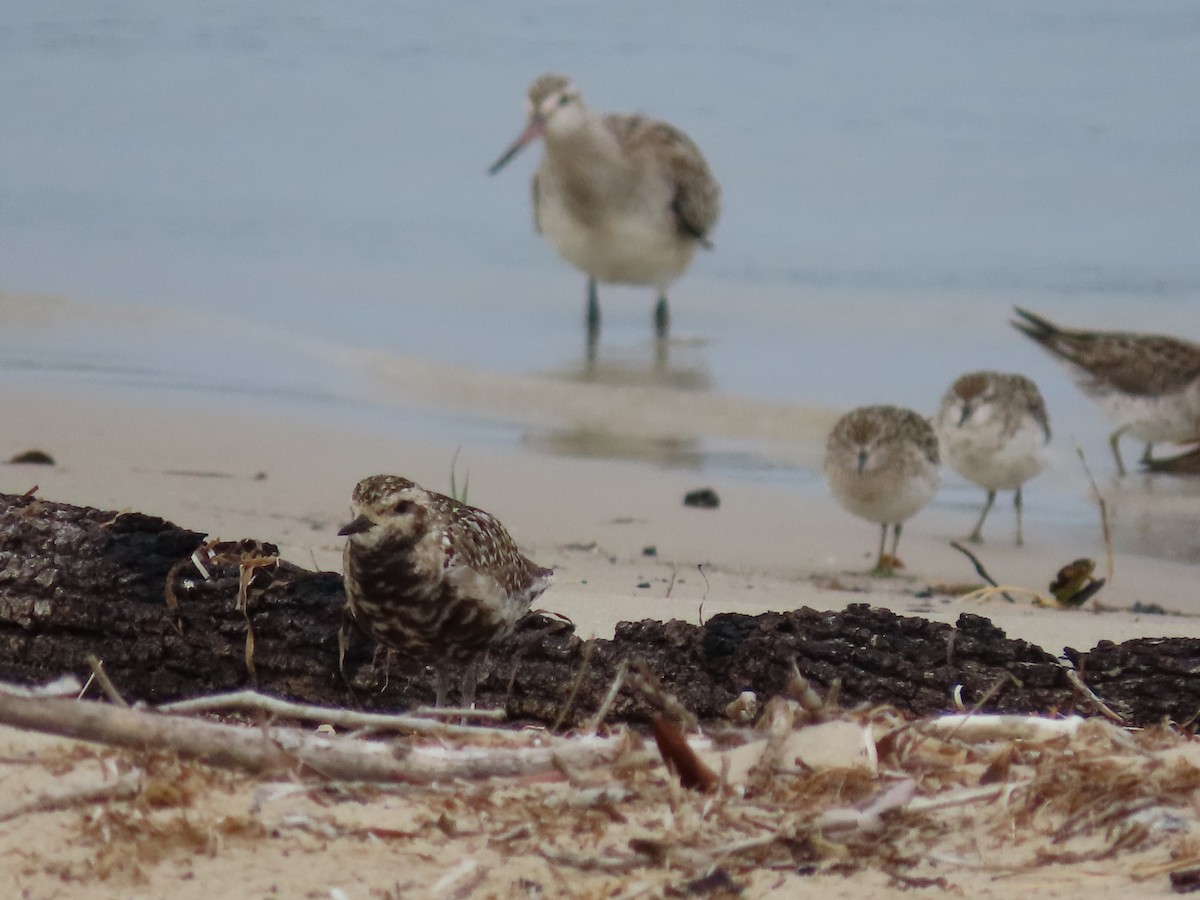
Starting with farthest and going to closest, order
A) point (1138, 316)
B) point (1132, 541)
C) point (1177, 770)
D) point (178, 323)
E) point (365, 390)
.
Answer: point (1138, 316) → point (178, 323) → point (365, 390) → point (1132, 541) → point (1177, 770)

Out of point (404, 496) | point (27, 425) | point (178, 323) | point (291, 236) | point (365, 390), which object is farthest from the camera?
point (291, 236)

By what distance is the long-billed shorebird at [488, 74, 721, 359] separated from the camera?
15688 millimetres

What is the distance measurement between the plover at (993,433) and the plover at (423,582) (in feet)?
16.4

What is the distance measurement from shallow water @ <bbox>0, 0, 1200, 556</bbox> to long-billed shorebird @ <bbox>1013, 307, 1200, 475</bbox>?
367mm

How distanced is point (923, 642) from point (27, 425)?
7.19 metres

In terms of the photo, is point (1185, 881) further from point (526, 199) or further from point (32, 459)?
point (526, 199)

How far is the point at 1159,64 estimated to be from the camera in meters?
27.4

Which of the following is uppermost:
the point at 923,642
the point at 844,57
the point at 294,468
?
the point at 844,57

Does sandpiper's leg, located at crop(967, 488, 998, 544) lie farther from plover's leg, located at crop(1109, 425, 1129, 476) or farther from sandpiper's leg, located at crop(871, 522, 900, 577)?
plover's leg, located at crop(1109, 425, 1129, 476)

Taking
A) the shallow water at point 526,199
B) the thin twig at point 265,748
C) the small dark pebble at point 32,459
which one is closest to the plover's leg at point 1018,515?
the shallow water at point 526,199

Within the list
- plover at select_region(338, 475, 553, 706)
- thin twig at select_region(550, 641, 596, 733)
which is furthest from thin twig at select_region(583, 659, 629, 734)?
plover at select_region(338, 475, 553, 706)

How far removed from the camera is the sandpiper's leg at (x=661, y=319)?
1576 cm

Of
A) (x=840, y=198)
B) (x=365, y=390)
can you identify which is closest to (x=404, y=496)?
(x=365, y=390)

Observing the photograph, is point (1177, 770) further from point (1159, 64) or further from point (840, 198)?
point (1159, 64)
